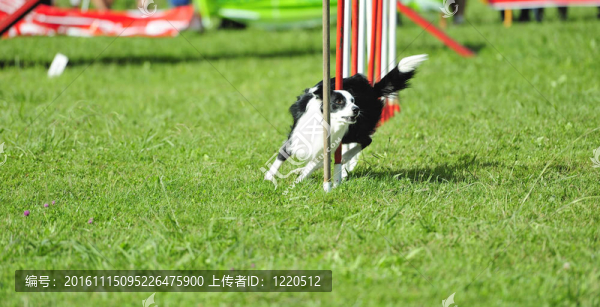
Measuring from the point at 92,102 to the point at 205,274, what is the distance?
393cm

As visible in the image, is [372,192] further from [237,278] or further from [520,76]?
[520,76]

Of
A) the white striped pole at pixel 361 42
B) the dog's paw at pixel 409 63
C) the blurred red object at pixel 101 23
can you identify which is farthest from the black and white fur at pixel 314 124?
the blurred red object at pixel 101 23

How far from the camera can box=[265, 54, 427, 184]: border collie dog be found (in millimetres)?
3355

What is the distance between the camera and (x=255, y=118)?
563 cm

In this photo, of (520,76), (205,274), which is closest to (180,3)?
(520,76)

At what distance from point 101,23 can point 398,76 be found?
824 cm

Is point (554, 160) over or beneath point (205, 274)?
beneath

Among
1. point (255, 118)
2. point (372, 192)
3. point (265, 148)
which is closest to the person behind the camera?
point (372, 192)

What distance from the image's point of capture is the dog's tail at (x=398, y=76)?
371cm

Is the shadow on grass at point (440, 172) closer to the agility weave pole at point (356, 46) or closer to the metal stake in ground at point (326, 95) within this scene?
the agility weave pole at point (356, 46)

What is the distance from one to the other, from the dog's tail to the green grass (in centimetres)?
53

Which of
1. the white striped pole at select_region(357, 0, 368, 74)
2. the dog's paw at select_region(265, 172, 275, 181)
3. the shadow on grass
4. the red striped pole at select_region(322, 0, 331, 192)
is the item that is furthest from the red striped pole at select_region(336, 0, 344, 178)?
the white striped pole at select_region(357, 0, 368, 74)

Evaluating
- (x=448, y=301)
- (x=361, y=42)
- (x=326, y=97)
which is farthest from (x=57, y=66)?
(x=448, y=301)

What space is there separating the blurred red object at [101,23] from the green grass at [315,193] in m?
3.53
